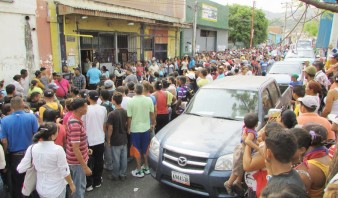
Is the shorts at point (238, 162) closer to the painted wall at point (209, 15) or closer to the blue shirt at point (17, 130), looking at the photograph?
the blue shirt at point (17, 130)

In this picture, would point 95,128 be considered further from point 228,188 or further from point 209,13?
point 209,13

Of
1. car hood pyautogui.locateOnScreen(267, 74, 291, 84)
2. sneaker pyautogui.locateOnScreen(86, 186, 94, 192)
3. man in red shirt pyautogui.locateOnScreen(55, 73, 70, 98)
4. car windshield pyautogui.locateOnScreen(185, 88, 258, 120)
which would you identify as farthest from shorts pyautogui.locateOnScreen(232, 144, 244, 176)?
car hood pyautogui.locateOnScreen(267, 74, 291, 84)

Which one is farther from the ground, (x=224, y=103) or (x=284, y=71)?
(x=284, y=71)

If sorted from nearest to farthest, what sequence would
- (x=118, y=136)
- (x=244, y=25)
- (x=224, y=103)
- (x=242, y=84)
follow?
(x=118, y=136), (x=224, y=103), (x=242, y=84), (x=244, y=25)

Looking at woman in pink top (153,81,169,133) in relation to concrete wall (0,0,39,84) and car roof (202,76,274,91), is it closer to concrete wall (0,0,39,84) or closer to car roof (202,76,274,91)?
car roof (202,76,274,91)

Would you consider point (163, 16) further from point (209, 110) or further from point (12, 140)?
point (12, 140)

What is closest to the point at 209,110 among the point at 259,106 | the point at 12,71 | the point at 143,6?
the point at 259,106

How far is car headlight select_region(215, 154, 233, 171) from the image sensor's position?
12.8 feet

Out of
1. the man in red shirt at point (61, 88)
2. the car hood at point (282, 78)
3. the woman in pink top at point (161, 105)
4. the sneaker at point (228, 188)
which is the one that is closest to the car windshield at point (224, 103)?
the woman in pink top at point (161, 105)

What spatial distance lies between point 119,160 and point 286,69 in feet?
33.7

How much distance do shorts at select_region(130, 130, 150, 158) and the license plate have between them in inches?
50.3

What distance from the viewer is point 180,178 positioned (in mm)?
4059

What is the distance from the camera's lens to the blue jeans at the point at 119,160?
496 centimetres

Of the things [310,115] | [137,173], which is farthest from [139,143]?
[310,115]
